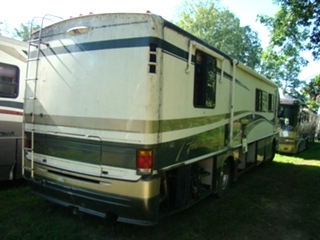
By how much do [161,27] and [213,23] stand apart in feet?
102

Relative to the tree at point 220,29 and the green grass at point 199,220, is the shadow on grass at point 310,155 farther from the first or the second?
the tree at point 220,29

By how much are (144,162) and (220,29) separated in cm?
3171

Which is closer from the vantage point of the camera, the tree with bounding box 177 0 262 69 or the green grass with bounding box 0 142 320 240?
the green grass with bounding box 0 142 320 240

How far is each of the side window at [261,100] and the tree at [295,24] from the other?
1.93 m

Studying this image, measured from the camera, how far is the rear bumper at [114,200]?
3521 millimetres

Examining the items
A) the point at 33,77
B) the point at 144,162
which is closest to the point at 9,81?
the point at 33,77

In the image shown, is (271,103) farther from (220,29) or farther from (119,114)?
(220,29)

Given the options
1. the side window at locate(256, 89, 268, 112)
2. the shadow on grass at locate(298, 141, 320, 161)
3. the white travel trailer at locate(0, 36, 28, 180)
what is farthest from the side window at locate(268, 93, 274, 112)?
the white travel trailer at locate(0, 36, 28, 180)

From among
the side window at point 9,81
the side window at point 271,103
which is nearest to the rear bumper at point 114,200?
the side window at point 9,81

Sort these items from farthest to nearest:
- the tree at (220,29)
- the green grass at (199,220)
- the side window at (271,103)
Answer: the tree at (220,29) < the side window at (271,103) < the green grass at (199,220)

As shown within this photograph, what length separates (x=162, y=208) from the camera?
4.24 meters

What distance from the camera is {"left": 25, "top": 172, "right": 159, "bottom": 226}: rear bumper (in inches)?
139

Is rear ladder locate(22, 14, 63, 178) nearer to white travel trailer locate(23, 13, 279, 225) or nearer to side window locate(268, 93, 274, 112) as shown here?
white travel trailer locate(23, 13, 279, 225)

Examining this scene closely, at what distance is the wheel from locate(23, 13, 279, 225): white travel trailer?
37.4 inches
